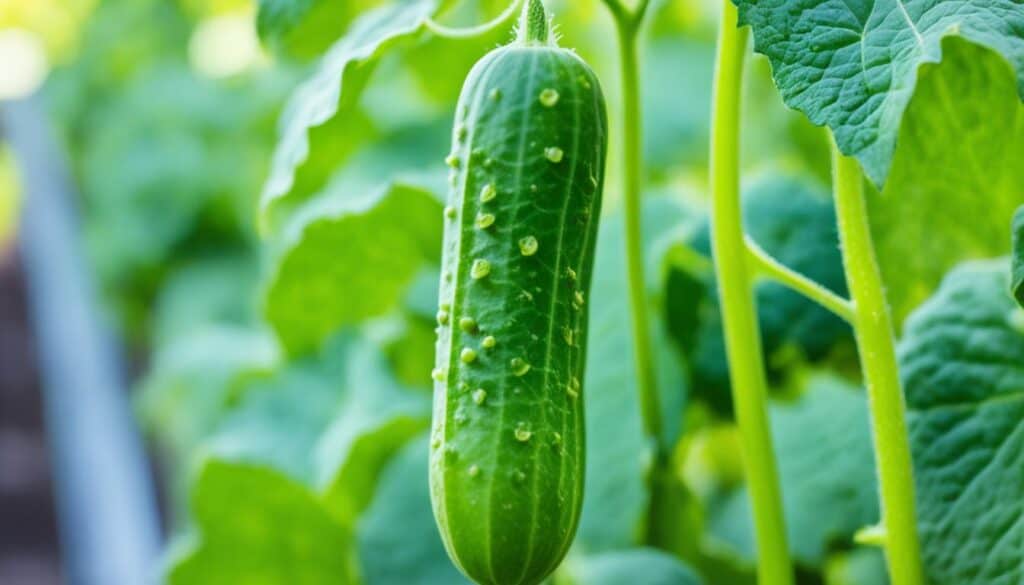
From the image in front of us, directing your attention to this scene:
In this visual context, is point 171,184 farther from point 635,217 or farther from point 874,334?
point 874,334

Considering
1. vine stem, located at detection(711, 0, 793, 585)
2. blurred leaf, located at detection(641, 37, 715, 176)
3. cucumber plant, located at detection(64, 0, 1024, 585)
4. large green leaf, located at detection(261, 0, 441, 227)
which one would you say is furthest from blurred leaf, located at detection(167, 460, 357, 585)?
blurred leaf, located at detection(641, 37, 715, 176)

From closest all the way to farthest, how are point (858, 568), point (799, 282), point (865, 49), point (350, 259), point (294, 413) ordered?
point (865, 49) < point (799, 282) < point (858, 568) < point (350, 259) < point (294, 413)

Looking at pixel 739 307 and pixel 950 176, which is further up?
pixel 950 176

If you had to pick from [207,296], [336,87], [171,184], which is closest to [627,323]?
[336,87]

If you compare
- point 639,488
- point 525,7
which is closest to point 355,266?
point 639,488

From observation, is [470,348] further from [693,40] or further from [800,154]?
[693,40]

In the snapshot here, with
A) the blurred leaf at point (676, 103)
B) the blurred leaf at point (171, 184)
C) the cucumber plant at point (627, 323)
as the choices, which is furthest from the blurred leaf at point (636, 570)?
the blurred leaf at point (171, 184)

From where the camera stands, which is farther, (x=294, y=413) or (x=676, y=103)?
(x=676, y=103)

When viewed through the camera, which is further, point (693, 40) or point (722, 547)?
point (693, 40)
